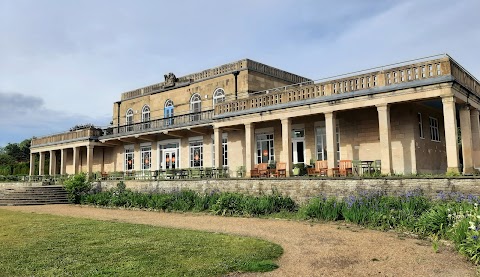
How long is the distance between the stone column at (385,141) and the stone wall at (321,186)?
153 cm

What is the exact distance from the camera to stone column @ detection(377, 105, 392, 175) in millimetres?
14266

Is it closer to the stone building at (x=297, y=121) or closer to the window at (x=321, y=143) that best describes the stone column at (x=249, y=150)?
the stone building at (x=297, y=121)

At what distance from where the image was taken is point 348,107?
15516 mm

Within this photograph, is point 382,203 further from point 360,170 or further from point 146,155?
point 146,155

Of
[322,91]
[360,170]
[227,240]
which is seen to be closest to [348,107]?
[322,91]

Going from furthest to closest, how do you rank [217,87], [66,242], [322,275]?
[217,87] → [66,242] → [322,275]

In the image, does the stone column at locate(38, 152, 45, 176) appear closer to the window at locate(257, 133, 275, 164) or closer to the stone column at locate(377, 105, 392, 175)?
the window at locate(257, 133, 275, 164)

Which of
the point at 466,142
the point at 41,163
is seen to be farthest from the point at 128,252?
the point at 41,163

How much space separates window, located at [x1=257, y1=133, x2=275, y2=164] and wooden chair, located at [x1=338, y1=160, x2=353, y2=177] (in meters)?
4.88

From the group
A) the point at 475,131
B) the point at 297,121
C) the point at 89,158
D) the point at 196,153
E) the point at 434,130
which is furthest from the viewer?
the point at 89,158

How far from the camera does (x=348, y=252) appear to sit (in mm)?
7562

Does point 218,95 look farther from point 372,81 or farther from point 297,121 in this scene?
point 372,81

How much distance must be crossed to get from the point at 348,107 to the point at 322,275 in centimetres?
1050

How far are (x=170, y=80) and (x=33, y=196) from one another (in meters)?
11.4
